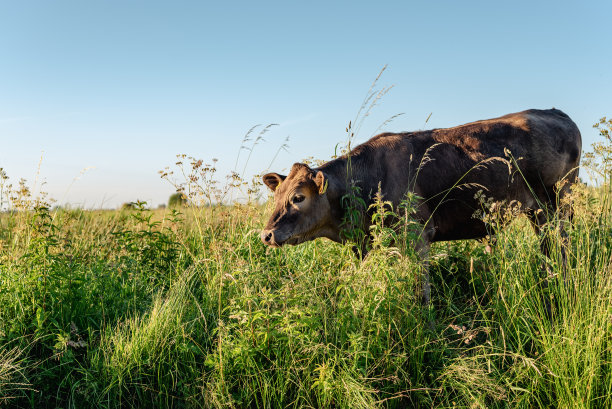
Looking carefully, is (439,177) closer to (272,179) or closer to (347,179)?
(347,179)

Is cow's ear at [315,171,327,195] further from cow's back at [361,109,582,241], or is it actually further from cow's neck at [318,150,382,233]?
cow's back at [361,109,582,241]

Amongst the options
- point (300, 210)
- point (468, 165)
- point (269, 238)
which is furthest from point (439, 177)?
point (269, 238)

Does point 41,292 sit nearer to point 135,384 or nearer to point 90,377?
point 90,377

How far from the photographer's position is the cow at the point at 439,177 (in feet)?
15.4

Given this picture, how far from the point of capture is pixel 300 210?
462 cm

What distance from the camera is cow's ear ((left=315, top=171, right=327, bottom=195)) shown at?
4.55m

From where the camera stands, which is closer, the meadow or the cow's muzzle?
the meadow

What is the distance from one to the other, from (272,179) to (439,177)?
1.80 m

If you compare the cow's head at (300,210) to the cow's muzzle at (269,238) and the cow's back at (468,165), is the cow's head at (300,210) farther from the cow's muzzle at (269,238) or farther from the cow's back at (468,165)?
the cow's back at (468,165)

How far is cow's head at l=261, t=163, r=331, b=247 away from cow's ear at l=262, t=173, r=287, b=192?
0.68 ft

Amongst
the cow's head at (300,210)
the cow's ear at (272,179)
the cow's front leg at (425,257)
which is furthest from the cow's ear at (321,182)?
the cow's front leg at (425,257)

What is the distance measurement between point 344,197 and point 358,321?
4.79ft

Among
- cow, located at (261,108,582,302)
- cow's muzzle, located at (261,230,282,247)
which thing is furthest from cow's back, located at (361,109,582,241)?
cow's muzzle, located at (261,230,282,247)

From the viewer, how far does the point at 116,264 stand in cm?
524
